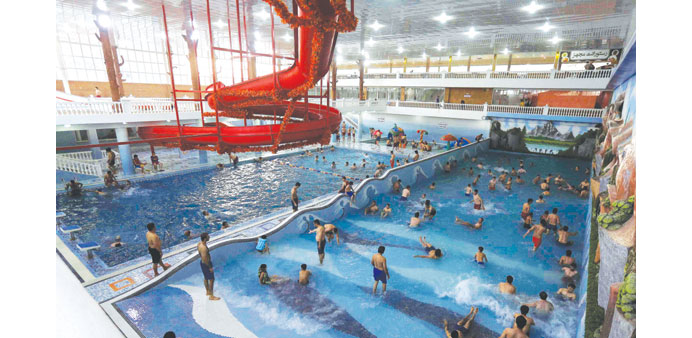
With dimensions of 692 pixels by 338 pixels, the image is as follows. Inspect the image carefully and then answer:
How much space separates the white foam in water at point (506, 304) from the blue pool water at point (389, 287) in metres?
0.02

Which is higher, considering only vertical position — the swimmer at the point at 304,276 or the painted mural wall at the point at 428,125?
the painted mural wall at the point at 428,125

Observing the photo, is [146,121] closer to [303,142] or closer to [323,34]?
[303,142]

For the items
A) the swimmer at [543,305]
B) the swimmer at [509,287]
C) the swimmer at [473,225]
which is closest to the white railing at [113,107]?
Result: the swimmer at [473,225]

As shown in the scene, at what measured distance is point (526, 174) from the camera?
18.5m

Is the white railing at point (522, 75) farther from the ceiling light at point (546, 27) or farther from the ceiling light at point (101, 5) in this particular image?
the ceiling light at point (101, 5)

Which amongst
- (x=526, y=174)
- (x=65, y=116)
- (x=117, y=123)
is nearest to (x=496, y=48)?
(x=526, y=174)

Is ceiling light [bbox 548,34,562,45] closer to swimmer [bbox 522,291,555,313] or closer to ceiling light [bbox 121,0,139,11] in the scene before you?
swimmer [bbox 522,291,555,313]

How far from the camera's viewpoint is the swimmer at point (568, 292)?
23.1 feet

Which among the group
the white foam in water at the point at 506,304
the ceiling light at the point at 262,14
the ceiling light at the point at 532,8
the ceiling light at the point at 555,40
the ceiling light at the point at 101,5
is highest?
the ceiling light at the point at 101,5

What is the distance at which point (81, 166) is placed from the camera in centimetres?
1539

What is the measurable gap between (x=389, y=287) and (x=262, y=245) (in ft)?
12.2

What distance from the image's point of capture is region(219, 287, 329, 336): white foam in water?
619 cm
